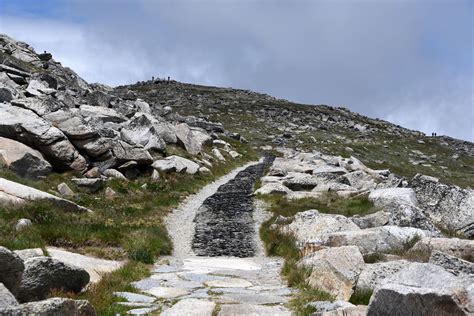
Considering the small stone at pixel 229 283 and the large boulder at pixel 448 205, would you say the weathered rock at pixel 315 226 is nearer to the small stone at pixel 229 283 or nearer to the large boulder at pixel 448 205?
the small stone at pixel 229 283

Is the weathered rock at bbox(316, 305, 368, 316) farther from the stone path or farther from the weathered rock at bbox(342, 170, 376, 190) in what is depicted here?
the weathered rock at bbox(342, 170, 376, 190)

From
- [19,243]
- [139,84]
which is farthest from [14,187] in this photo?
[139,84]

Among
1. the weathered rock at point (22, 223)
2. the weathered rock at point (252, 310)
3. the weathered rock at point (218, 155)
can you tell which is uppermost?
the weathered rock at point (218, 155)

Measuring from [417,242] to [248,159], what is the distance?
4597 centimetres

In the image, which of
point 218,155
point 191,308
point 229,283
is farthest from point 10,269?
point 218,155

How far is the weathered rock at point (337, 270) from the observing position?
12.4 metres

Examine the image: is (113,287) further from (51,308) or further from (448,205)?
(448,205)

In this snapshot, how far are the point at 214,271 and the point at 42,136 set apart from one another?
57.1 feet

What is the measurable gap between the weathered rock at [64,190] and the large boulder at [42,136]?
2969 mm

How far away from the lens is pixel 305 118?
143125 mm

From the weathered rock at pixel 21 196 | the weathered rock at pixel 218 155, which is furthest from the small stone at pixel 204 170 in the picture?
the weathered rock at pixel 21 196

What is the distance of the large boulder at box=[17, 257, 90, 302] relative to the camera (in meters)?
9.66

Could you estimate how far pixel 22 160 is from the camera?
1045 inches

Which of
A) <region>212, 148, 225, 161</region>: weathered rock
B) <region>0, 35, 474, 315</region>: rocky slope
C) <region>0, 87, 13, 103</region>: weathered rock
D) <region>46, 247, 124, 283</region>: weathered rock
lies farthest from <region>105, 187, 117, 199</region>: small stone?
<region>212, 148, 225, 161</region>: weathered rock
